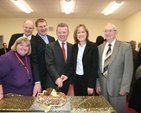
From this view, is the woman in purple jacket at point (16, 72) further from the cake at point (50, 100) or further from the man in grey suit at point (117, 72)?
the man in grey suit at point (117, 72)

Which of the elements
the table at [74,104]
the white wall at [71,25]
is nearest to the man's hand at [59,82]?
the table at [74,104]

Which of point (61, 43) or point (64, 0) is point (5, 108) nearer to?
point (61, 43)

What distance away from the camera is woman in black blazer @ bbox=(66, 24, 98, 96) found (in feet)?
7.52

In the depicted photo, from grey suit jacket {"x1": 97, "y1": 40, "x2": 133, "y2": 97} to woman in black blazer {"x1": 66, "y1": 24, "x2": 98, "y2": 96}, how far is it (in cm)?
22

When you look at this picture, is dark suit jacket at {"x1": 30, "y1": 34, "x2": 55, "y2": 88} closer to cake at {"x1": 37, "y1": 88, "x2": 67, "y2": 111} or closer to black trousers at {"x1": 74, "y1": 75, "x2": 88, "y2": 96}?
black trousers at {"x1": 74, "y1": 75, "x2": 88, "y2": 96}

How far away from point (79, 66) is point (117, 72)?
53cm

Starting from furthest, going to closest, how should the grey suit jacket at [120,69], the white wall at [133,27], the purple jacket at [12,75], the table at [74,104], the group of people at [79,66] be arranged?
the white wall at [133,27] < the grey suit jacket at [120,69] < the group of people at [79,66] < the purple jacket at [12,75] < the table at [74,104]

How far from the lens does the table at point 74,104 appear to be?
4.53ft

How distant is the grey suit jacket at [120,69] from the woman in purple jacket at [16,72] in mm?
1099

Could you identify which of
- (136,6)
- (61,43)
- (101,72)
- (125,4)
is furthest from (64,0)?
(101,72)

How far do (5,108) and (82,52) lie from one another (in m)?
1.31

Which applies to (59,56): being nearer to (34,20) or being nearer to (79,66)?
(79,66)

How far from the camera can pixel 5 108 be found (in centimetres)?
139

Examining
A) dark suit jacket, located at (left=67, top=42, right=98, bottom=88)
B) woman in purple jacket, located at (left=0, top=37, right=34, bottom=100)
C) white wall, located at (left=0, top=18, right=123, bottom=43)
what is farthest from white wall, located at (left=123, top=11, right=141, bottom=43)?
woman in purple jacket, located at (left=0, top=37, right=34, bottom=100)
